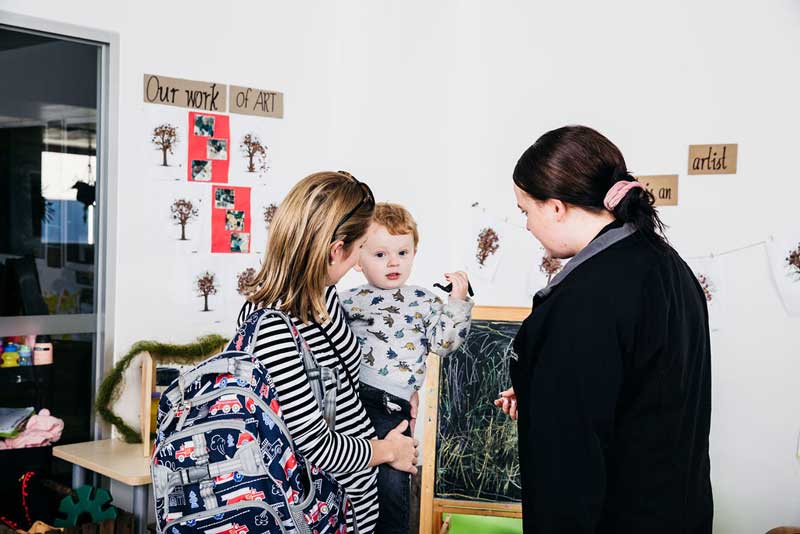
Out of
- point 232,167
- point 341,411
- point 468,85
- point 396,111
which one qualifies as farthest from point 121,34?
point 341,411

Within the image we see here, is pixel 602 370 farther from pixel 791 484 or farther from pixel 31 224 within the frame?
pixel 31 224

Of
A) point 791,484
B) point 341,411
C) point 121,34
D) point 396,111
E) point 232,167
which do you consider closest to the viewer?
point 341,411

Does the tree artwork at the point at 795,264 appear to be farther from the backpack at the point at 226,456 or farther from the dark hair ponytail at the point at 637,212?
the backpack at the point at 226,456

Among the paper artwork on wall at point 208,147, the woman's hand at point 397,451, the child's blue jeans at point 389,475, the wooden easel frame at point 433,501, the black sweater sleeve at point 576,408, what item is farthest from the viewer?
the paper artwork on wall at point 208,147

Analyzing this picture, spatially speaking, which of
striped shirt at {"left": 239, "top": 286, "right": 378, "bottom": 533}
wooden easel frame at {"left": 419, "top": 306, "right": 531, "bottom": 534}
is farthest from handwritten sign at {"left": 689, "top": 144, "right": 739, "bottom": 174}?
striped shirt at {"left": 239, "top": 286, "right": 378, "bottom": 533}

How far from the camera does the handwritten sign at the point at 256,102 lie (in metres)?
3.21

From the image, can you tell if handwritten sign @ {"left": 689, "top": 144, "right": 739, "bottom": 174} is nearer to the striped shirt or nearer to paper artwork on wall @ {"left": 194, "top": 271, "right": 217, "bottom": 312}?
the striped shirt

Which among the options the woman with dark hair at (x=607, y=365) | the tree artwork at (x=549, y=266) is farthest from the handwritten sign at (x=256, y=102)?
the woman with dark hair at (x=607, y=365)

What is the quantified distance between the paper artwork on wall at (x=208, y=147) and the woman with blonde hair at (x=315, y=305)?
170 centimetres

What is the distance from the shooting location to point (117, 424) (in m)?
2.81

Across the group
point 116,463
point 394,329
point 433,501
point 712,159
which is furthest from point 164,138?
point 712,159

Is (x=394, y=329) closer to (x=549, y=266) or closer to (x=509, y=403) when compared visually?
(x=509, y=403)

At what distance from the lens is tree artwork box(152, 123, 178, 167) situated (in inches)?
117

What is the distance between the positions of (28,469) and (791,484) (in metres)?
2.60
